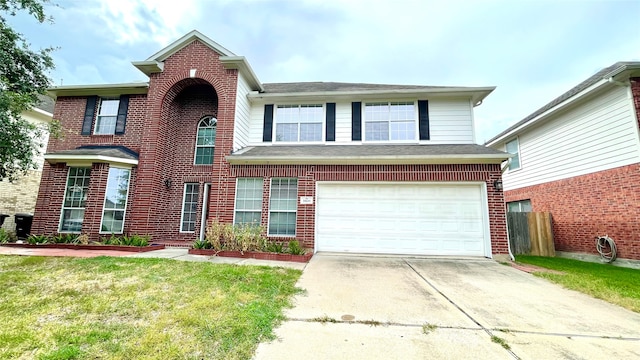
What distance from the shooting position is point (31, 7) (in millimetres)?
7281

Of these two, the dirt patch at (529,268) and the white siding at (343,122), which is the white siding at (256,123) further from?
the dirt patch at (529,268)

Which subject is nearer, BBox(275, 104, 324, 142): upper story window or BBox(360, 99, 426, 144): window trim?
BBox(360, 99, 426, 144): window trim

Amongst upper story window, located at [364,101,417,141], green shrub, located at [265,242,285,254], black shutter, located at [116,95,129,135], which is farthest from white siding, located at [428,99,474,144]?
black shutter, located at [116,95,129,135]

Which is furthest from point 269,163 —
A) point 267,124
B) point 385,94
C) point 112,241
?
point 112,241

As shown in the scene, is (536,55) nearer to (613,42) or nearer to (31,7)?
(613,42)

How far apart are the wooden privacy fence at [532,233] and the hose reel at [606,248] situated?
1320 mm

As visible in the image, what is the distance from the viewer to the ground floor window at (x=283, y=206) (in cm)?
812

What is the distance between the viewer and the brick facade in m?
7.18

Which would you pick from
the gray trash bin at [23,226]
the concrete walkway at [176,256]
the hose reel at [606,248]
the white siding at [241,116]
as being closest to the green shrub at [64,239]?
the concrete walkway at [176,256]

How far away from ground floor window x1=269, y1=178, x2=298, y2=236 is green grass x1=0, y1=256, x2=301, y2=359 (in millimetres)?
2588

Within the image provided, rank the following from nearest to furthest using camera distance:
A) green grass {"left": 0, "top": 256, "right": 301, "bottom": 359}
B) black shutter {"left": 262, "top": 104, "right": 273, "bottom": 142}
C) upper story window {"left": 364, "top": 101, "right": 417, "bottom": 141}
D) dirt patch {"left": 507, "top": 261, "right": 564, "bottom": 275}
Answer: green grass {"left": 0, "top": 256, "right": 301, "bottom": 359} → dirt patch {"left": 507, "top": 261, "right": 564, "bottom": 275} → upper story window {"left": 364, "top": 101, "right": 417, "bottom": 141} → black shutter {"left": 262, "top": 104, "right": 273, "bottom": 142}

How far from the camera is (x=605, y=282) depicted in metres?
5.25

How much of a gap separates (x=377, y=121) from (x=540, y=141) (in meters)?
7.01

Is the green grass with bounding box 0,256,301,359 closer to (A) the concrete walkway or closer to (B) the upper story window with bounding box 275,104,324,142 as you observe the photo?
(A) the concrete walkway
